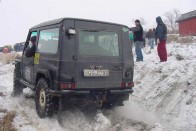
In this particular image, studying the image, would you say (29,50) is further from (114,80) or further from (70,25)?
(114,80)

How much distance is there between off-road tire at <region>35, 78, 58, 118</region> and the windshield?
1092mm

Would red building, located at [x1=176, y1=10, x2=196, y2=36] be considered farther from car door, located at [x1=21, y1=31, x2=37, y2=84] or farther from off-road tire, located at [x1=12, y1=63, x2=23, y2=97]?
car door, located at [x1=21, y1=31, x2=37, y2=84]

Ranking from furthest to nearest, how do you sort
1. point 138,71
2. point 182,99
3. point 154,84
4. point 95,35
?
point 138,71, point 154,84, point 182,99, point 95,35

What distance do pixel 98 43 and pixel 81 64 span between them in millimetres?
648

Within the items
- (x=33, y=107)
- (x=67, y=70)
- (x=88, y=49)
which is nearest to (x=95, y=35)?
(x=88, y=49)

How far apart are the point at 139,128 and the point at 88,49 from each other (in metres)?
1.86

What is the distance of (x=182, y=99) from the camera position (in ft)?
22.9

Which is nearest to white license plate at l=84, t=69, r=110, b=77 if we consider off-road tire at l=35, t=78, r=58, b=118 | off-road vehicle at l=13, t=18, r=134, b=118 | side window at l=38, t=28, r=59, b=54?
off-road vehicle at l=13, t=18, r=134, b=118

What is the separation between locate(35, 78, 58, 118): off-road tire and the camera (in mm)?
6047

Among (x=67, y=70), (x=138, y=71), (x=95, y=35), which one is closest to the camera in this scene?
(x=67, y=70)

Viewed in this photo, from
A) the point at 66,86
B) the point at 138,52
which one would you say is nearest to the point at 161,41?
the point at 138,52

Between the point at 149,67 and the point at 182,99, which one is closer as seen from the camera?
the point at 182,99

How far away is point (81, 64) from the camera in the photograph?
5.85 meters

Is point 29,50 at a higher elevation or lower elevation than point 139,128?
higher
